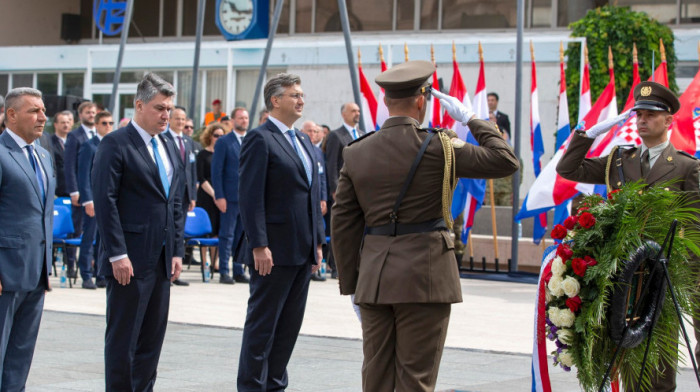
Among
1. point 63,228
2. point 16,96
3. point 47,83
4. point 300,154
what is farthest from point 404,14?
point 16,96

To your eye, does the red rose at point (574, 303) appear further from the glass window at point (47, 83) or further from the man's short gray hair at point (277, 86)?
the glass window at point (47, 83)

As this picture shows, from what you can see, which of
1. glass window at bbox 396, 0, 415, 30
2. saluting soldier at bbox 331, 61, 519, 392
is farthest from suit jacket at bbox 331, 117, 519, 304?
glass window at bbox 396, 0, 415, 30

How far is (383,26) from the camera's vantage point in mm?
28250

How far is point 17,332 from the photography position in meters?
6.02

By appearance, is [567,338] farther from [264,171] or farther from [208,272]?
[208,272]

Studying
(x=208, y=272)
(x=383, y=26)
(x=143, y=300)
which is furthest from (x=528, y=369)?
(x=383, y=26)

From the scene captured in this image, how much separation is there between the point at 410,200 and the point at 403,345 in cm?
65

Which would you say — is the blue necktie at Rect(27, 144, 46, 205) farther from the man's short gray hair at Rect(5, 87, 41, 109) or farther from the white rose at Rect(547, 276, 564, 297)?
the white rose at Rect(547, 276, 564, 297)

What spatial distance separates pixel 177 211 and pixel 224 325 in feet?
12.1

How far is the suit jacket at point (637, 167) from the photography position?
631cm

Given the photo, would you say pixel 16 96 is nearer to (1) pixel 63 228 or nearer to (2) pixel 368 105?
(1) pixel 63 228

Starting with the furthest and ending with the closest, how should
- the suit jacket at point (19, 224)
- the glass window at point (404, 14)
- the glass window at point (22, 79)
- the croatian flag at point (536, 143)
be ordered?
the glass window at point (22, 79)
the glass window at point (404, 14)
the croatian flag at point (536, 143)
the suit jacket at point (19, 224)

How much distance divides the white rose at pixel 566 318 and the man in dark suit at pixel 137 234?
7.38ft

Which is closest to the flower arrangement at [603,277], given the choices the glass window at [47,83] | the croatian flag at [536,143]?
the croatian flag at [536,143]
